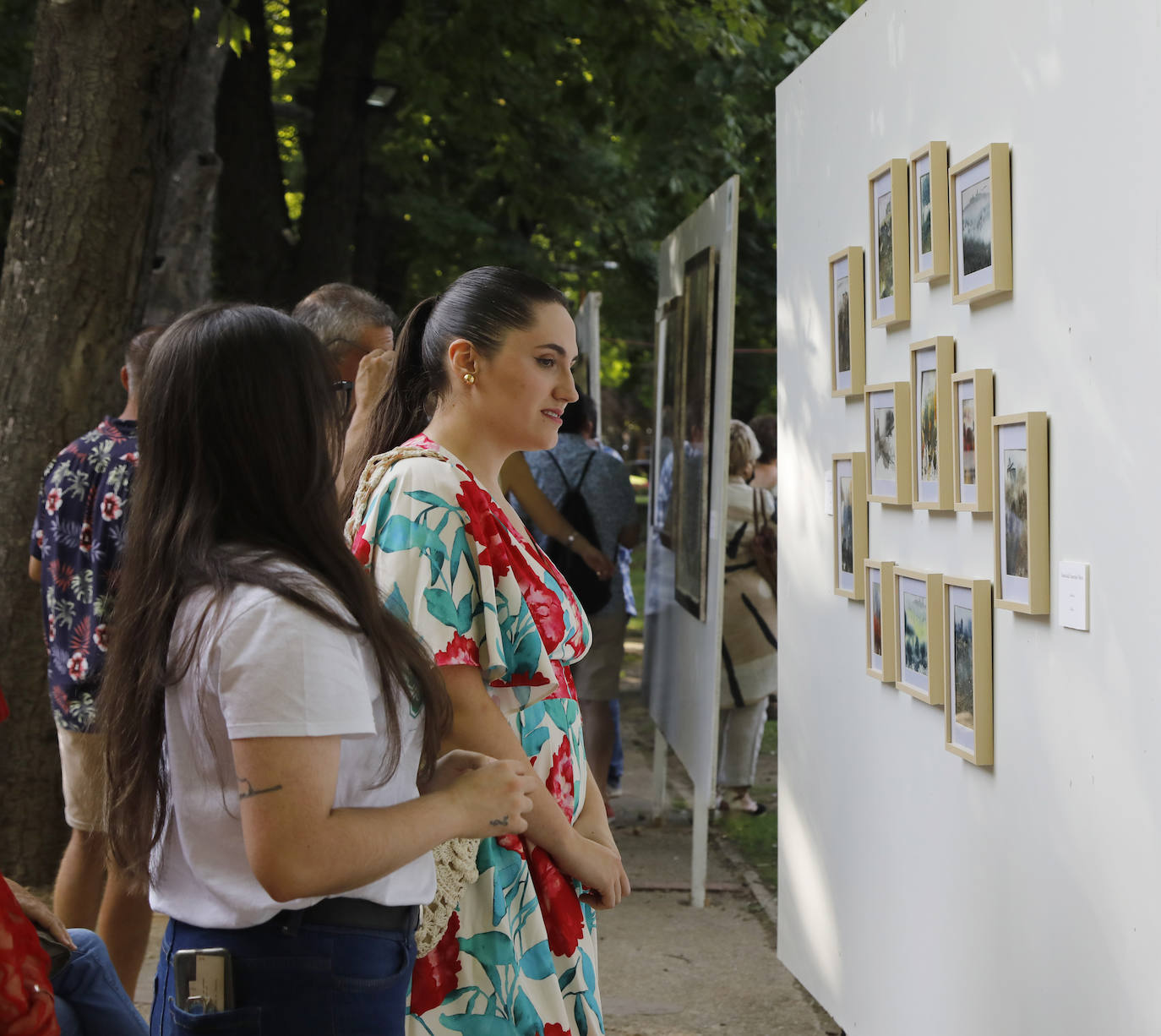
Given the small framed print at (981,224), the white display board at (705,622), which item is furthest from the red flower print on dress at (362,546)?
the white display board at (705,622)

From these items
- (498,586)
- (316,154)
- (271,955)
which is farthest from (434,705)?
(316,154)

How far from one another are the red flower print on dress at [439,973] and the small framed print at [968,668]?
1.32m

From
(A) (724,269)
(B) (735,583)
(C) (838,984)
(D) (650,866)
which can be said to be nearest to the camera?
(C) (838,984)

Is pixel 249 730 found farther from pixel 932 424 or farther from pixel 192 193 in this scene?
pixel 192 193

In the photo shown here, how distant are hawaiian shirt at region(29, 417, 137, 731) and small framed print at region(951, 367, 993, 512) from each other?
235 cm

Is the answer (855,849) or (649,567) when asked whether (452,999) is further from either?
(649,567)

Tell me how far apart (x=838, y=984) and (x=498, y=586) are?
239cm

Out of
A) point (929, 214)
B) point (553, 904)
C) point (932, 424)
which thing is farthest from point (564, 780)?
point (929, 214)

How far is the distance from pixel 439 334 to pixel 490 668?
2.27ft

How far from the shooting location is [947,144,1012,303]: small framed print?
2791mm

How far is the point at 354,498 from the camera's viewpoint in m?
2.41

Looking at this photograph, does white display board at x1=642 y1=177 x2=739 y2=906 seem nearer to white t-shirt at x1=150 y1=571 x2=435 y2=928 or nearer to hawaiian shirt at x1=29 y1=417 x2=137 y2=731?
hawaiian shirt at x1=29 y1=417 x2=137 y2=731

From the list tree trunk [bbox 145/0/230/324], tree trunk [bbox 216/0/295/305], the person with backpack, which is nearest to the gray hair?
the person with backpack

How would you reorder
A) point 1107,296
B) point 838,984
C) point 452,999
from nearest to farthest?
1. point 452,999
2. point 1107,296
3. point 838,984
